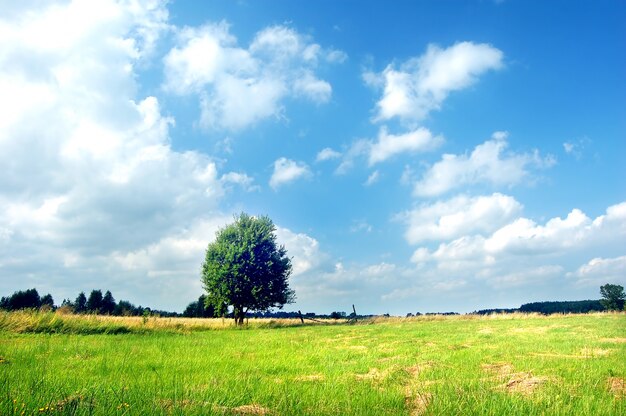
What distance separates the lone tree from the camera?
141ft

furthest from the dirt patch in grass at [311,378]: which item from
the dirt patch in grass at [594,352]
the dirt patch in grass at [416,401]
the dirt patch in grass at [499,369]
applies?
the dirt patch in grass at [594,352]

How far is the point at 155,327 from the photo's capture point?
2527cm

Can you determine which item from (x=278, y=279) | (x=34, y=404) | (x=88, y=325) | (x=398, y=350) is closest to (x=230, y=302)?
(x=278, y=279)

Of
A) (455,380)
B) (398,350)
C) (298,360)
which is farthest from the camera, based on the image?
(398,350)

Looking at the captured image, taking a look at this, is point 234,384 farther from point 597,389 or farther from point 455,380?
point 597,389

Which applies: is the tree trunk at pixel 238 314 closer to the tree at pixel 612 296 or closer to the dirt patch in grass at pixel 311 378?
the dirt patch in grass at pixel 311 378

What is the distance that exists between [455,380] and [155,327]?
22.6 m

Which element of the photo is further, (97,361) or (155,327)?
(155,327)

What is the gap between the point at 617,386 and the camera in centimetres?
715

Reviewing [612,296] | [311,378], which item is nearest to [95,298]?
[311,378]

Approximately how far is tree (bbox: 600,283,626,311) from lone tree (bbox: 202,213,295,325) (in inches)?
3614

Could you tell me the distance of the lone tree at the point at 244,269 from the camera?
141ft

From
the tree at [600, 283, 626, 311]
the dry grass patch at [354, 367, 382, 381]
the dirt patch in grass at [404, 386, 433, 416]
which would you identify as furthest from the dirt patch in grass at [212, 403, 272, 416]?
Result: the tree at [600, 283, 626, 311]

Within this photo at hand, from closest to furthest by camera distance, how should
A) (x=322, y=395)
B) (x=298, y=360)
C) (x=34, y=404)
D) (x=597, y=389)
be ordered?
(x=34, y=404) → (x=322, y=395) → (x=597, y=389) → (x=298, y=360)
